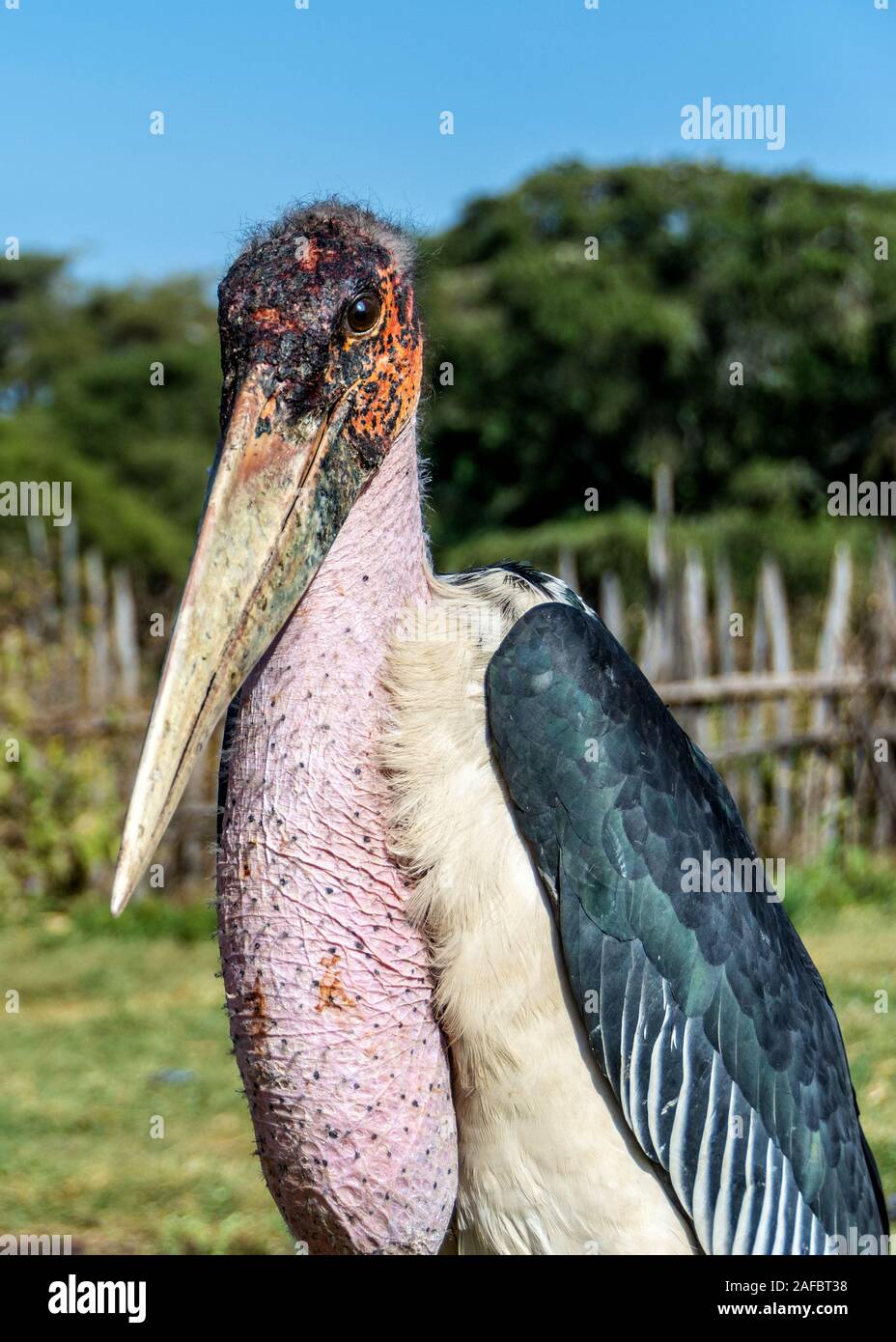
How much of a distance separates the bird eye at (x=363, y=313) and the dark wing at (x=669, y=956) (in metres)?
0.47

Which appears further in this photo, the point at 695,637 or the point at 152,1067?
the point at 695,637

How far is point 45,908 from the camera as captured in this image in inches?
317

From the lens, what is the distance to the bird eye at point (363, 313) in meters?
2.11

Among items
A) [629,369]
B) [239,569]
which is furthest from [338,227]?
[629,369]

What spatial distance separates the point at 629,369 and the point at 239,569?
25561 mm

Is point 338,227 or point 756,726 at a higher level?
point 338,227

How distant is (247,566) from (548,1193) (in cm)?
98

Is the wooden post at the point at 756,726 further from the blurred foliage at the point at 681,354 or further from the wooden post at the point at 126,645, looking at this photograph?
the blurred foliage at the point at 681,354

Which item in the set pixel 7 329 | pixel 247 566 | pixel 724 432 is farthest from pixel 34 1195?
pixel 7 329

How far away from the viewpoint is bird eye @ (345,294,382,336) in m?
2.11

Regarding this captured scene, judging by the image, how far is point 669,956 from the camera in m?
2.23

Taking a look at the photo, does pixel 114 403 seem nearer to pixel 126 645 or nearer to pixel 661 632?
pixel 126 645

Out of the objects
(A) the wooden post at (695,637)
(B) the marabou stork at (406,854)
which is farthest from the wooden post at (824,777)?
(B) the marabou stork at (406,854)
